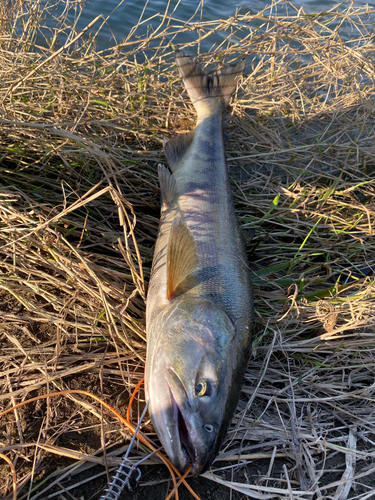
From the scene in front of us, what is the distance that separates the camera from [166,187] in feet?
10.5

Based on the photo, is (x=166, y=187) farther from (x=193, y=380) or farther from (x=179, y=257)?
(x=193, y=380)

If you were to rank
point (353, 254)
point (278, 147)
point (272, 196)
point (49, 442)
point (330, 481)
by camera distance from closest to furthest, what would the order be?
1. point (49, 442)
2. point (330, 481)
3. point (353, 254)
4. point (272, 196)
5. point (278, 147)

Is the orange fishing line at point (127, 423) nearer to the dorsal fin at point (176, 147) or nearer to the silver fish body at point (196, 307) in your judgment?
the silver fish body at point (196, 307)

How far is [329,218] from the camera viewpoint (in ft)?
12.1

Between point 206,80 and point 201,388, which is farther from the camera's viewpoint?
point 206,80

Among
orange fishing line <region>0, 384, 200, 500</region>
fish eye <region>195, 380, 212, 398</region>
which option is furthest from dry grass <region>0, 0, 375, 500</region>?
fish eye <region>195, 380, 212, 398</region>

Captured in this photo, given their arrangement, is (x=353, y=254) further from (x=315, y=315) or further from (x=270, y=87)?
(x=270, y=87)

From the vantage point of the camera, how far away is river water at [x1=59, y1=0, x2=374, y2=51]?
653 cm

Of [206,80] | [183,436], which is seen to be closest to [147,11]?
[206,80]

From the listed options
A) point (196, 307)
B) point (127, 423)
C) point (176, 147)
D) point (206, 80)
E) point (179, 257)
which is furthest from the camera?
point (206, 80)

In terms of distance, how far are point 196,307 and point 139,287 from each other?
580mm

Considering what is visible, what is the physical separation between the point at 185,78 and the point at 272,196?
1.76m

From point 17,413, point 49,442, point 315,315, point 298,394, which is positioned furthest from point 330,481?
point 17,413

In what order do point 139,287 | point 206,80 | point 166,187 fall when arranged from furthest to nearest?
point 206,80, point 166,187, point 139,287
